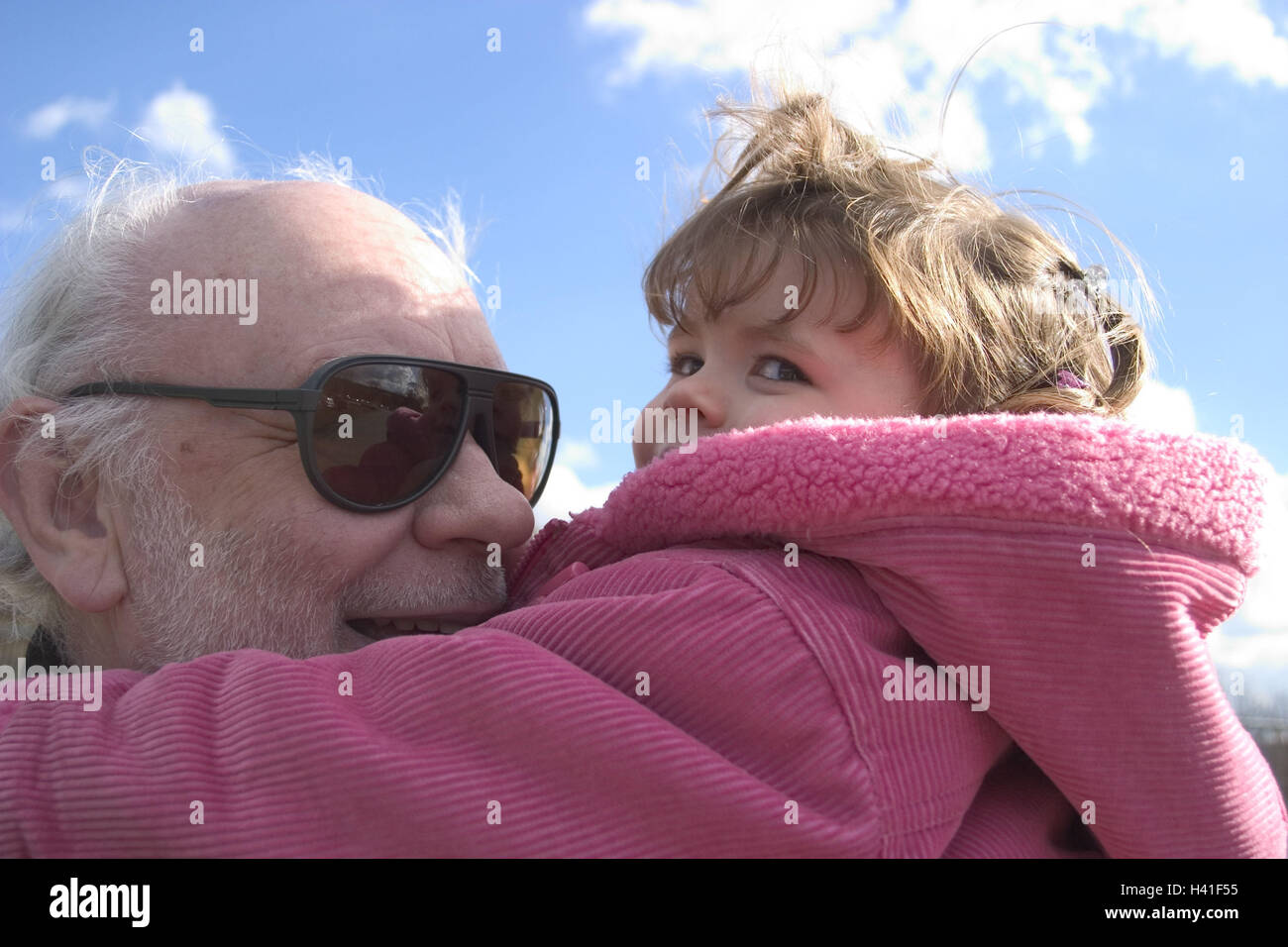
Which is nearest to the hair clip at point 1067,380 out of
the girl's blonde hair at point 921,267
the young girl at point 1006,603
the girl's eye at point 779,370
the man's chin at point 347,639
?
the girl's blonde hair at point 921,267

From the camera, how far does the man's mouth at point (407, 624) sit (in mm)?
2088

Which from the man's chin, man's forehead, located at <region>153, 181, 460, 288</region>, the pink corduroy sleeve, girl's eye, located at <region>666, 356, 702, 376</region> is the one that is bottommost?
the pink corduroy sleeve

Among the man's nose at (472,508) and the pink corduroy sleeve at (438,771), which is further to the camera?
the man's nose at (472,508)

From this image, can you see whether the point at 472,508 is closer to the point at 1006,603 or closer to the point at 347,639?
the point at 347,639

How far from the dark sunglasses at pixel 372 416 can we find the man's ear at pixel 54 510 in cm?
13

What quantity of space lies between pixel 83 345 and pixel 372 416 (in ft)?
2.44

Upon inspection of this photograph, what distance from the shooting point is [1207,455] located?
143 centimetres

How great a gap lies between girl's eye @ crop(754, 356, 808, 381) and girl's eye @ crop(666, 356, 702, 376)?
28 cm

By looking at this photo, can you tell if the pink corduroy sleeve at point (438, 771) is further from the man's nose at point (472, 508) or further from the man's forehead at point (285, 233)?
the man's forehead at point (285, 233)

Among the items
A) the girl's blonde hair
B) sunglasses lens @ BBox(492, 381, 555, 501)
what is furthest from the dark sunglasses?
the girl's blonde hair

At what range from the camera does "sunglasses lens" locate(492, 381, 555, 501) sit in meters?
2.33

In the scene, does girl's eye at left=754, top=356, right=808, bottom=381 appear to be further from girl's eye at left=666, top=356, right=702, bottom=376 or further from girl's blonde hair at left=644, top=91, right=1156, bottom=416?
girl's eye at left=666, top=356, right=702, bottom=376

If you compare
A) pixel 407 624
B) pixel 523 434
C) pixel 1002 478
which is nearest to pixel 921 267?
pixel 1002 478
